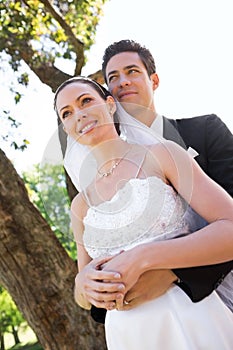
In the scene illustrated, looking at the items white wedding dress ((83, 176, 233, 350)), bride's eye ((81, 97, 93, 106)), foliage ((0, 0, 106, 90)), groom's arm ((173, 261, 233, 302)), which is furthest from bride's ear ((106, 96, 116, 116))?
foliage ((0, 0, 106, 90))

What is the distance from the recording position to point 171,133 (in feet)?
8.01

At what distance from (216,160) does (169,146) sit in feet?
1.47

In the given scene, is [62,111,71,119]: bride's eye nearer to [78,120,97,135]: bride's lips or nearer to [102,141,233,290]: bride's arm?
[78,120,97,135]: bride's lips

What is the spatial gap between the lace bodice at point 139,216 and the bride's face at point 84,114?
0.77ft

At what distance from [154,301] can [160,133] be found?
0.85 m

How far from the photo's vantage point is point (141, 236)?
1980 millimetres

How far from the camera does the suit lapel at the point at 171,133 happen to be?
7.70 ft

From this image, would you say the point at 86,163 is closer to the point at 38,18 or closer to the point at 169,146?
the point at 169,146

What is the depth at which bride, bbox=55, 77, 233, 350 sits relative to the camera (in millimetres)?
1836

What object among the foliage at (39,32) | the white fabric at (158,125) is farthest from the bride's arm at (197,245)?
the foliage at (39,32)

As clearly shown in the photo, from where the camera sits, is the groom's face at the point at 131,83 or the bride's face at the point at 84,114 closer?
the bride's face at the point at 84,114

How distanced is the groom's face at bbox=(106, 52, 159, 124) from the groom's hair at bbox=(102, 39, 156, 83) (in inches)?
1.0

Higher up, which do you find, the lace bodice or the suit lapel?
the suit lapel

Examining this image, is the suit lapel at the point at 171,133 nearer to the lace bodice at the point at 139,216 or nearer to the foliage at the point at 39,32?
the lace bodice at the point at 139,216
